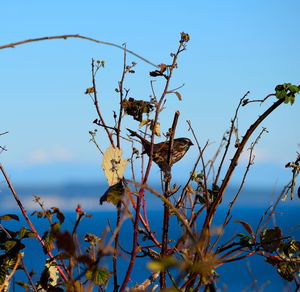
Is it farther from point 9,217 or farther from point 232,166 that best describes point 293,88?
point 9,217

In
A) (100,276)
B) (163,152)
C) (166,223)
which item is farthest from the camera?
(163,152)

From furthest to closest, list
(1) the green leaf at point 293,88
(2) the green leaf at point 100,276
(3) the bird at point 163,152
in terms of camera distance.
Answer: (3) the bird at point 163,152
(1) the green leaf at point 293,88
(2) the green leaf at point 100,276

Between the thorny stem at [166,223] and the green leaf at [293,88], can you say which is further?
the green leaf at [293,88]

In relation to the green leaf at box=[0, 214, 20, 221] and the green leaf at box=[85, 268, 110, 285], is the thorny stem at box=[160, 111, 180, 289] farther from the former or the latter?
the green leaf at box=[0, 214, 20, 221]

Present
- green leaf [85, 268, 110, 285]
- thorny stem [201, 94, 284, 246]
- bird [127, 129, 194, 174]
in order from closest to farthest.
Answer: green leaf [85, 268, 110, 285], thorny stem [201, 94, 284, 246], bird [127, 129, 194, 174]

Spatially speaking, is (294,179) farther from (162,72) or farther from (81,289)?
(81,289)

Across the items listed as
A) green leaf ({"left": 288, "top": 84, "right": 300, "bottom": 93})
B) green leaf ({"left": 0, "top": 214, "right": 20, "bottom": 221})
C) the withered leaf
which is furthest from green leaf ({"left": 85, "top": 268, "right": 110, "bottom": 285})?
green leaf ({"left": 288, "top": 84, "right": 300, "bottom": 93})

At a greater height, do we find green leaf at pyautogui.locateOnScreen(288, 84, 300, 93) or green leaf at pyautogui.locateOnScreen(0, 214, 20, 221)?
green leaf at pyautogui.locateOnScreen(288, 84, 300, 93)

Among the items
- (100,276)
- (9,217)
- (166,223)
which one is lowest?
(100,276)

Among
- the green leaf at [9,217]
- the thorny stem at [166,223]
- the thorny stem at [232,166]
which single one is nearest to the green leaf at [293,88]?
the thorny stem at [232,166]

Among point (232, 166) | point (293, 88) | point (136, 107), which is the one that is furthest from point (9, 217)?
point (293, 88)

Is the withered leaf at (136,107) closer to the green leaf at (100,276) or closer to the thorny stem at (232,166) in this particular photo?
the thorny stem at (232,166)

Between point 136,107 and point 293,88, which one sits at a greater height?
point 136,107

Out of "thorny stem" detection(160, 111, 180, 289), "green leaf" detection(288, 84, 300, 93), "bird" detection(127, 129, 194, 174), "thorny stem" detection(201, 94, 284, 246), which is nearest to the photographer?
"thorny stem" detection(201, 94, 284, 246)
